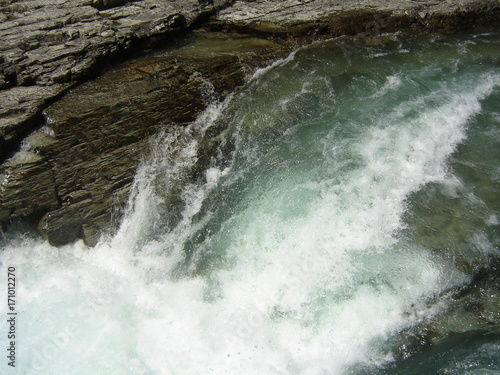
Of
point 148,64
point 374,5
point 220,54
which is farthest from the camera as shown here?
point 374,5

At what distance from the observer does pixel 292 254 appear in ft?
17.8

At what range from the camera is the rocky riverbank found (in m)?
5.64

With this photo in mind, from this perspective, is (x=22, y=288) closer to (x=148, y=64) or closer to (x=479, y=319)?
(x=148, y=64)

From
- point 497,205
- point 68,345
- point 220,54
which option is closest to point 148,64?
point 220,54

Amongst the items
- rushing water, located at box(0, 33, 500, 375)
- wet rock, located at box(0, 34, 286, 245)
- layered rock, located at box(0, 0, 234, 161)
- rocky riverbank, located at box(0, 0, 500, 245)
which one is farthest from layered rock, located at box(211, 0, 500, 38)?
wet rock, located at box(0, 34, 286, 245)

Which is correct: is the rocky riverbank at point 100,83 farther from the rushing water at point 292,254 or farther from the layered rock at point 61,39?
the rushing water at point 292,254

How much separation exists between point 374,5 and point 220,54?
15.0 feet

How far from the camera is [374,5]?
382 inches
